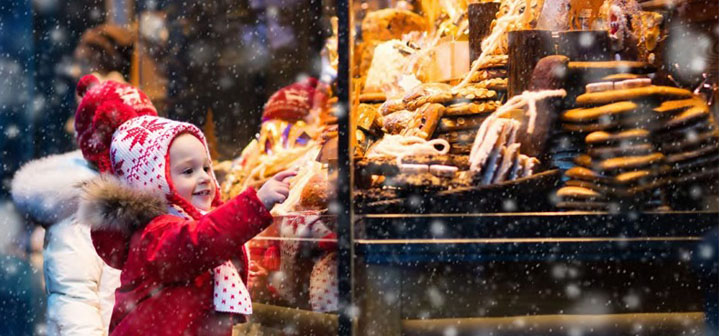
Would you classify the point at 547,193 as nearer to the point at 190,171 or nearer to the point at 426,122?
the point at 426,122

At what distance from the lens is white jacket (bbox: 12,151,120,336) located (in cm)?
310

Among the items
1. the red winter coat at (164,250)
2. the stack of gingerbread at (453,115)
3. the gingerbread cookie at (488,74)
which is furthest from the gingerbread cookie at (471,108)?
the red winter coat at (164,250)

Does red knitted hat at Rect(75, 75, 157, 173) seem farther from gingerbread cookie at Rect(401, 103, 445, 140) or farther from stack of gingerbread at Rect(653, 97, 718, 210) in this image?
stack of gingerbread at Rect(653, 97, 718, 210)

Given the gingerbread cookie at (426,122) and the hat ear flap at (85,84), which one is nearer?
the gingerbread cookie at (426,122)

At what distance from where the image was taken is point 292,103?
428 cm

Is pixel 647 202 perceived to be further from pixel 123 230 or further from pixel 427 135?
pixel 123 230

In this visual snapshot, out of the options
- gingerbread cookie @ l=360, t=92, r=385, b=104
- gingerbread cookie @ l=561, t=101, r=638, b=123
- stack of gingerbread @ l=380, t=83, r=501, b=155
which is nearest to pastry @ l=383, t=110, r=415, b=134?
stack of gingerbread @ l=380, t=83, r=501, b=155

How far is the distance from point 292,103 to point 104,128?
123 centimetres

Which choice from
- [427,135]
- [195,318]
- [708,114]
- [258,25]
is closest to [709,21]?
[708,114]

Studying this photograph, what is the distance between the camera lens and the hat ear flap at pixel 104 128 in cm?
321

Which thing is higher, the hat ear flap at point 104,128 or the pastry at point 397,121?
the pastry at point 397,121

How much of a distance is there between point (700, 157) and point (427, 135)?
2.27ft

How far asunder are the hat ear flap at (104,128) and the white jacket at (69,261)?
78mm

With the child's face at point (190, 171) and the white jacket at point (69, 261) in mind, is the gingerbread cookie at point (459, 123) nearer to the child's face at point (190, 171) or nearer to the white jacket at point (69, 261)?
the child's face at point (190, 171)
